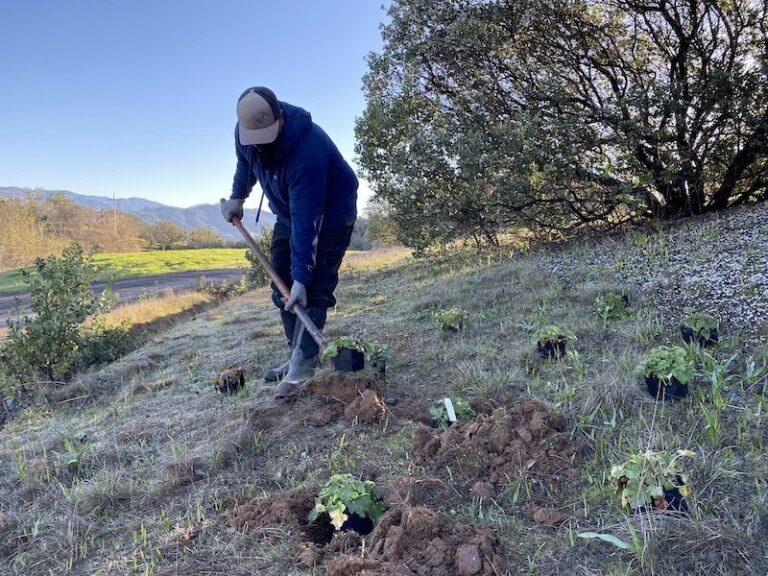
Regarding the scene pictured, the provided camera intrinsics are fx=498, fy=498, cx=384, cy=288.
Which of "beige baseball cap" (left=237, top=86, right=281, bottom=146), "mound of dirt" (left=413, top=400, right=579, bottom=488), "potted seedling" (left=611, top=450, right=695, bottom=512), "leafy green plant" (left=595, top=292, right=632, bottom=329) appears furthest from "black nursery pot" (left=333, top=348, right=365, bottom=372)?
"potted seedling" (left=611, top=450, right=695, bottom=512)

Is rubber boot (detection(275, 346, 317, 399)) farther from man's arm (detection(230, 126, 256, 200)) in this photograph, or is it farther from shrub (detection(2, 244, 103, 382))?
shrub (detection(2, 244, 103, 382))

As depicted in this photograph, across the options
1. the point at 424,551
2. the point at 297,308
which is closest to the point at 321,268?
the point at 297,308

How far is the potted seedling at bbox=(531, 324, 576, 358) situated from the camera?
3.03 m

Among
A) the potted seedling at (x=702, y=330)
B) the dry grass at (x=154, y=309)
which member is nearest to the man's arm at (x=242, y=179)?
the potted seedling at (x=702, y=330)

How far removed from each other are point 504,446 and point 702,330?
5.02 ft

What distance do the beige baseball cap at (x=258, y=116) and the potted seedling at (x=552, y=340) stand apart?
1.97 m

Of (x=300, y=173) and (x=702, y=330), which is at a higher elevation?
(x=300, y=173)

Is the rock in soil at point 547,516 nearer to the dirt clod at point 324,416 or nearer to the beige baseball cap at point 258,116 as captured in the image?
the dirt clod at point 324,416

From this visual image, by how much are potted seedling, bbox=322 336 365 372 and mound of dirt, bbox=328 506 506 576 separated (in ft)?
5.13

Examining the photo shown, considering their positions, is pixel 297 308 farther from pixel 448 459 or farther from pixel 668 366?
pixel 668 366

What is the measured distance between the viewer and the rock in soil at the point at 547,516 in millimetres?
1692

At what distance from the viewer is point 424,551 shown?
155 centimetres

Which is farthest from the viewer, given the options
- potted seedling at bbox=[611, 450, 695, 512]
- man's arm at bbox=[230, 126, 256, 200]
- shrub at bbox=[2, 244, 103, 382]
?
shrub at bbox=[2, 244, 103, 382]

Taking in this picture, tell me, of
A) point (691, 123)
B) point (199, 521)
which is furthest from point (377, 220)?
point (199, 521)
